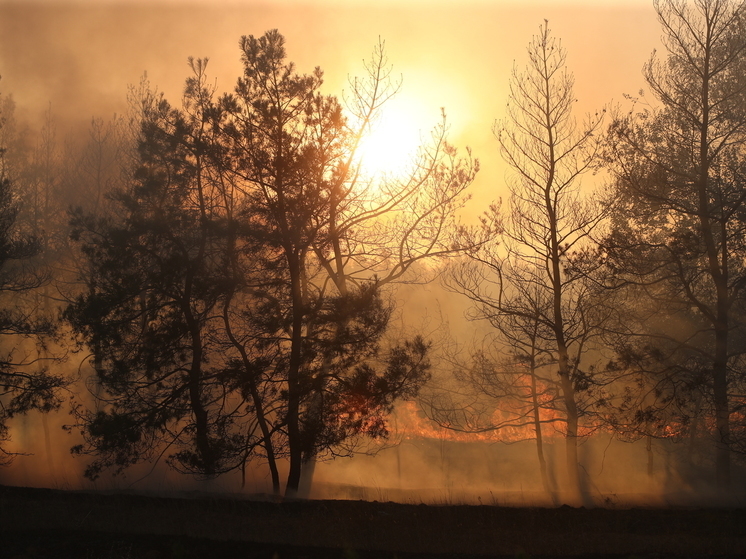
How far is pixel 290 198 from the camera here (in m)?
12.2

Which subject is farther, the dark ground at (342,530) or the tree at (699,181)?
the tree at (699,181)

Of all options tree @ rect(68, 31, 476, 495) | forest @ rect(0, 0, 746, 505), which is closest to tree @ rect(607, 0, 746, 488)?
forest @ rect(0, 0, 746, 505)

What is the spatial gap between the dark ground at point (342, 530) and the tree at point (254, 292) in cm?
165

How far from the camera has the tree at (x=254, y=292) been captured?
39.3 ft

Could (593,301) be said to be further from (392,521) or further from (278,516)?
(278,516)

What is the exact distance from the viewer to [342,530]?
892cm

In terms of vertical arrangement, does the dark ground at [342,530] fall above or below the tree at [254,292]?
below

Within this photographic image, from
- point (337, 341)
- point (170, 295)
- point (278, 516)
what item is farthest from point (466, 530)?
point (170, 295)

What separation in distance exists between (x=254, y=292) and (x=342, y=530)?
5379 mm

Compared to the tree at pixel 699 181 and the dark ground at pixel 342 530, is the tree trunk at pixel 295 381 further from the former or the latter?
the tree at pixel 699 181

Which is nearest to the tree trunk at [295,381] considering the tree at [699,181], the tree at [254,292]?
the tree at [254,292]

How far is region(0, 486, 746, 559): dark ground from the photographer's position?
24.7 feet

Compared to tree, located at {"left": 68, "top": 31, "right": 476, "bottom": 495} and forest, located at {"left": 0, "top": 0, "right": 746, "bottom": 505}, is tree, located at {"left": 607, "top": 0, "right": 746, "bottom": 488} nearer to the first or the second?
forest, located at {"left": 0, "top": 0, "right": 746, "bottom": 505}

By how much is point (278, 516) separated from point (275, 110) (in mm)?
7819
